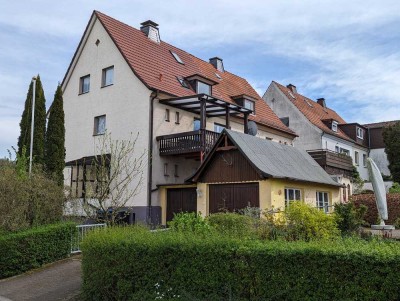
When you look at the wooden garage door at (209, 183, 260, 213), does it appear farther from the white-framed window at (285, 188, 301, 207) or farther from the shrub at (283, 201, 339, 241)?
the shrub at (283, 201, 339, 241)

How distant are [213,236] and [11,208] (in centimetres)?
793

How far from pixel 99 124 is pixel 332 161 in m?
18.4

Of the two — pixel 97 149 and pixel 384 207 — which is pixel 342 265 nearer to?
pixel 384 207

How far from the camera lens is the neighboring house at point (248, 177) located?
57.4 ft

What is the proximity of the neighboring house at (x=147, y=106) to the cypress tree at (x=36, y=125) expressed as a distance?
220cm

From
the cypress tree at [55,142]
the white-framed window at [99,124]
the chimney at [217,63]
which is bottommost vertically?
the cypress tree at [55,142]

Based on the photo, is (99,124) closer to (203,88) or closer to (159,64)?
(159,64)

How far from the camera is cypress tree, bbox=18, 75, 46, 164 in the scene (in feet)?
61.2

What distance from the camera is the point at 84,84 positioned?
86.7 feet

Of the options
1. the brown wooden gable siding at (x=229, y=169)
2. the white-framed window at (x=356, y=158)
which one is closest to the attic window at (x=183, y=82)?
the brown wooden gable siding at (x=229, y=169)

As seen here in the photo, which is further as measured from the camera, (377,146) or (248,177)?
(377,146)

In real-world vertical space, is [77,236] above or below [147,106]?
below

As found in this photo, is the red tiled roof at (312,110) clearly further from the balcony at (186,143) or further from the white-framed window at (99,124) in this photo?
the white-framed window at (99,124)

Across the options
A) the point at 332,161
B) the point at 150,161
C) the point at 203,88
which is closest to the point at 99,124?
the point at 150,161
